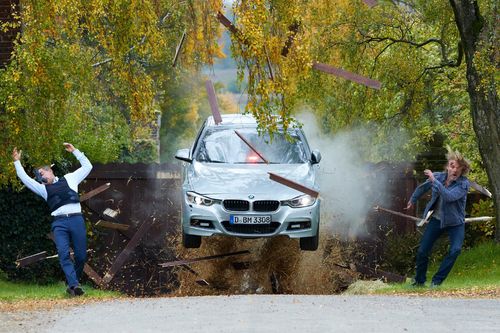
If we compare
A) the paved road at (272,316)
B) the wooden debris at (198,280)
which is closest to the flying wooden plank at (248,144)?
the wooden debris at (198,280)

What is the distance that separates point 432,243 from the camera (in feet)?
56.9

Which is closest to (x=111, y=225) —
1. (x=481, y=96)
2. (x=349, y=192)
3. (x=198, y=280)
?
(x=198, y=280)

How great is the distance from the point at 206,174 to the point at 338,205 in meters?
4.76

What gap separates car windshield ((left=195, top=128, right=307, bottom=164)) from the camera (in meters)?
19.1

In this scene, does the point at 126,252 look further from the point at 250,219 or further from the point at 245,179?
the point at 250,219

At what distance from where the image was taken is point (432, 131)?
27.4 meters

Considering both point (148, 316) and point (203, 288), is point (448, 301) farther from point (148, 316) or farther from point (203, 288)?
point (203, 288)

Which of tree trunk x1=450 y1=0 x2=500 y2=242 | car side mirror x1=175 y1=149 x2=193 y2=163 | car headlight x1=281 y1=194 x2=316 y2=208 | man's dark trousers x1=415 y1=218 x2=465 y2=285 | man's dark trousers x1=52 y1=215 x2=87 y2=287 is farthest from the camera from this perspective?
tree trunk x1=450 y1=0 x2=500 y2=242

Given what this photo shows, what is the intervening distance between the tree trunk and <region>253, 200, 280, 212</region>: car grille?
529 cm

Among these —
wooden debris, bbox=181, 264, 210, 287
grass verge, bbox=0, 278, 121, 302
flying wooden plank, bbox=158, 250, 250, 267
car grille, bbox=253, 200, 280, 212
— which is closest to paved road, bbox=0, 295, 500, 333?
car grille, bbox=253, 200, 280, 212

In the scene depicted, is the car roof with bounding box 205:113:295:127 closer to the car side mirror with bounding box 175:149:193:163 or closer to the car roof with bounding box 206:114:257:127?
the car roof with bounding box 206:114:257:127

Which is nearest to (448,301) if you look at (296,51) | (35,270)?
(296,51)

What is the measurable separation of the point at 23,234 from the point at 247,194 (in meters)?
5.49

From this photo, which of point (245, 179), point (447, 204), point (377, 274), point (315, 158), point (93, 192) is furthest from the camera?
point (377, 274)
